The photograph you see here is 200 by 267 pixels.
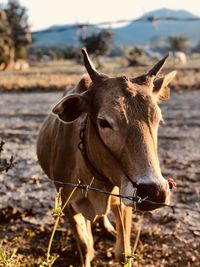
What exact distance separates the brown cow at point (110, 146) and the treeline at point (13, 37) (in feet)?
139

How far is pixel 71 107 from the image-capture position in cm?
436

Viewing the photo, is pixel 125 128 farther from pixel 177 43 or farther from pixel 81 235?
pixel 177 43

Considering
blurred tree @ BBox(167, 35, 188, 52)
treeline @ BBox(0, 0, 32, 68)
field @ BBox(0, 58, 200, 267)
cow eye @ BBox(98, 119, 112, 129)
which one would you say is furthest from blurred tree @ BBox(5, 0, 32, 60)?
cow eye @ BBox(98, 119, 112, 129)

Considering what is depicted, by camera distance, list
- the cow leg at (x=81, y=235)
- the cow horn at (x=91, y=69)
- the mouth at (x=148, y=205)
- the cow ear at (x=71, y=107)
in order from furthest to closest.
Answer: the cow leg at (x=81, y=235) → the cow horn at (x=91, y=69) → the cow ear at (x=71, y=107) → the mouth at (x=148, y=205)

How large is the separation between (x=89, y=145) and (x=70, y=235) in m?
1.90

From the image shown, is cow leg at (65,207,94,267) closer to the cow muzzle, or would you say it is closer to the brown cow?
the brown cow

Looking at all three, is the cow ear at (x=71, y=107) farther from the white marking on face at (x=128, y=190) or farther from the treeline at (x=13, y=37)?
the treeline at (x=13, y=37)

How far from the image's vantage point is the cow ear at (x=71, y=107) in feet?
14.0

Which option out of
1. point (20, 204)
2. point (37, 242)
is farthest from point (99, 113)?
point (20, 204)

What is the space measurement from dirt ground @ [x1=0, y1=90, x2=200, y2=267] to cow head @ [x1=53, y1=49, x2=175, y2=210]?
1.27 feet

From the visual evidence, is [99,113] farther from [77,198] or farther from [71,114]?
[77,198]

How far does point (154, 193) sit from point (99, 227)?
9.35ft

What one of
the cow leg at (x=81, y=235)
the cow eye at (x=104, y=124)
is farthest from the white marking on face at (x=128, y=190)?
the cow leg at (x=81, y=235)

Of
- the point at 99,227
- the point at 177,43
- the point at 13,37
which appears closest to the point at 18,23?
the point at 13,37
